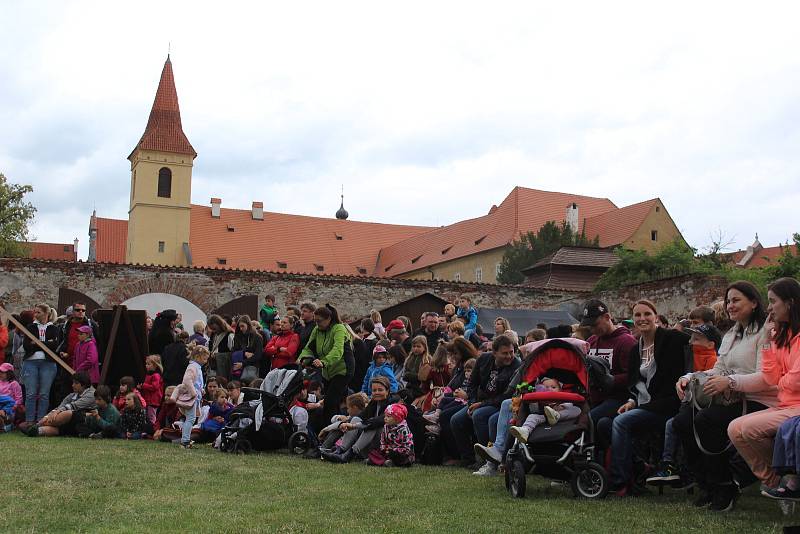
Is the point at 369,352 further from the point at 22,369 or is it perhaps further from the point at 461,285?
the point at 461,285

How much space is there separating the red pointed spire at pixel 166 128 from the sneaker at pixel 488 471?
57.6 metres

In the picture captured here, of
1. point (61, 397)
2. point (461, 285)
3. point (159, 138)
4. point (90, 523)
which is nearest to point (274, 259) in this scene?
point (159, 138)

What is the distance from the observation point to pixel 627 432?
757cm

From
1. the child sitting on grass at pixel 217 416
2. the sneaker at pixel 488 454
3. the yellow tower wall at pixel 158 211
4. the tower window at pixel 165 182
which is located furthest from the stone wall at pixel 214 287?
the tower window at pixel 165 182

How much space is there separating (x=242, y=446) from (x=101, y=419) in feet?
9.26

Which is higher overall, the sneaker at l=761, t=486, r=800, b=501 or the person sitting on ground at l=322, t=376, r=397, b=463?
the sneaker at l=761, t=486, r=800, b=501

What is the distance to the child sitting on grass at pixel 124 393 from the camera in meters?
13.5

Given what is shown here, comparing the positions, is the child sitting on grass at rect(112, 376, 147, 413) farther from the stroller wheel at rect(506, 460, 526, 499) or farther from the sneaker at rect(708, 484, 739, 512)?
the sneaker at rect(708, 484, 739, 512)

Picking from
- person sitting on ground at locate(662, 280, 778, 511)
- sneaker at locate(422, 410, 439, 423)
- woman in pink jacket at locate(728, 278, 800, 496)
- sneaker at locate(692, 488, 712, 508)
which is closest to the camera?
woman in pink jacket at locate(728, 278, 800, 496)

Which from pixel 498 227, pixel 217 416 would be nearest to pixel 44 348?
pixel 217 416

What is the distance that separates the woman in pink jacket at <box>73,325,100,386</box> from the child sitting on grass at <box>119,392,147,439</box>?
1252 millimetres

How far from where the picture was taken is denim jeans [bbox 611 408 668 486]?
7559 millimetres

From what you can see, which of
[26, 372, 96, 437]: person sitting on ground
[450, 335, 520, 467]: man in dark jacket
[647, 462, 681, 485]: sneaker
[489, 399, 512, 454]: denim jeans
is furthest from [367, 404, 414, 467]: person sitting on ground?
[26, 372, 96, 437]: person sitting on ground

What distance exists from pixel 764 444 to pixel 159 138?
61.2 meters
